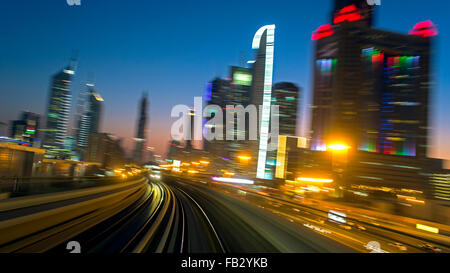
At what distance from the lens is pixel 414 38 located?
5738 inches

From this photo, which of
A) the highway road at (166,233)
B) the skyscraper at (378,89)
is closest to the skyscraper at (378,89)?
the skyscraper at (378,89)

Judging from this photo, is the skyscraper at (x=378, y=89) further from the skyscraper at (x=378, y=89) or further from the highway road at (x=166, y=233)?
the highway road at (x=166, y=233)

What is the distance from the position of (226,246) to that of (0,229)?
6269 millimetres

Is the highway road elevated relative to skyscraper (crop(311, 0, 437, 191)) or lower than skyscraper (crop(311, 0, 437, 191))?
lower

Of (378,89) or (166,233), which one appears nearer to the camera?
(166,233)

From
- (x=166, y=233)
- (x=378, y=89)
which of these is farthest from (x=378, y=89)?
(x=166, y=233)

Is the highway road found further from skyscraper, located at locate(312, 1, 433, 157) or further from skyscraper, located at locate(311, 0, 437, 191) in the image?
skyscraper, located at locate(312, 1, 433, 157)

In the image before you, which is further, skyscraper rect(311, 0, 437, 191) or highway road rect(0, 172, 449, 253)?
skyscraper rect(311, 0, 437, 191)

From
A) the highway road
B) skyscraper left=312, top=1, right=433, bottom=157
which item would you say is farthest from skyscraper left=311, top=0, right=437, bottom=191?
the highway road

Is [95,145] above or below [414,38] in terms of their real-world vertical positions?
below

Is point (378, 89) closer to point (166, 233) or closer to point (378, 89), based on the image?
point (378, 89)

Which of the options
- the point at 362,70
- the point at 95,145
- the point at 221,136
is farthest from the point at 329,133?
the point at 95,145
